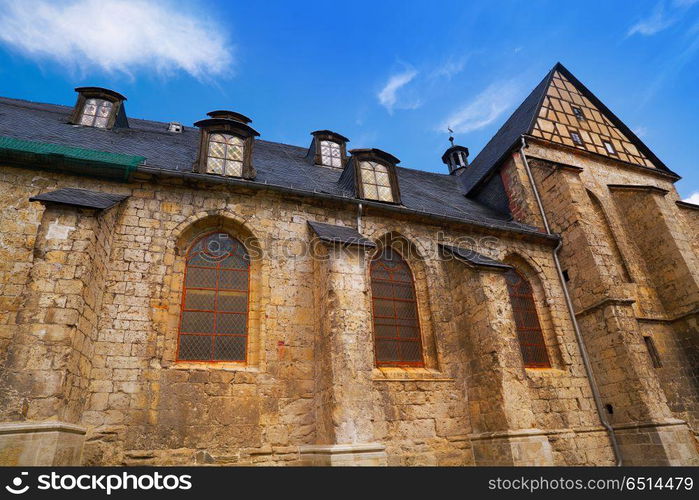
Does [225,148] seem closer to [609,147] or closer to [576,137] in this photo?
[576,137]

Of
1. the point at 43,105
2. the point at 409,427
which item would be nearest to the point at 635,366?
the point at 409,427

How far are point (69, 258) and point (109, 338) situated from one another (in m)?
1.26

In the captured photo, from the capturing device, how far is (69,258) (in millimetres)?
5316

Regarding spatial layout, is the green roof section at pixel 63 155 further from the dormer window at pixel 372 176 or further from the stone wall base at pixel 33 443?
the dormer window at pixel 372 176

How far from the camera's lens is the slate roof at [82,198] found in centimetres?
556

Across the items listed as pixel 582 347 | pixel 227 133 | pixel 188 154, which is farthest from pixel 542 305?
pixel 188 154

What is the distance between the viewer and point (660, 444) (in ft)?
23.1

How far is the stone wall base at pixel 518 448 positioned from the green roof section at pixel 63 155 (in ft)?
24.3

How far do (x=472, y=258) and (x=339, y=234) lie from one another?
2.72 meters

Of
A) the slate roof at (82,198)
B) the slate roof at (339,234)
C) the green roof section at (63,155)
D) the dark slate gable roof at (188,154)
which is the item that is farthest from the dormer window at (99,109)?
the slate roof at (339,234)

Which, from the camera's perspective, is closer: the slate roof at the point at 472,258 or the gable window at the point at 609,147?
the slate roof at the point at 472,258

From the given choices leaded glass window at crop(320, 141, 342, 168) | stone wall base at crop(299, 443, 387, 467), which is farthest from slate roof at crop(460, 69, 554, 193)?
stone wall base at crop(299, 443, 387, 467)
